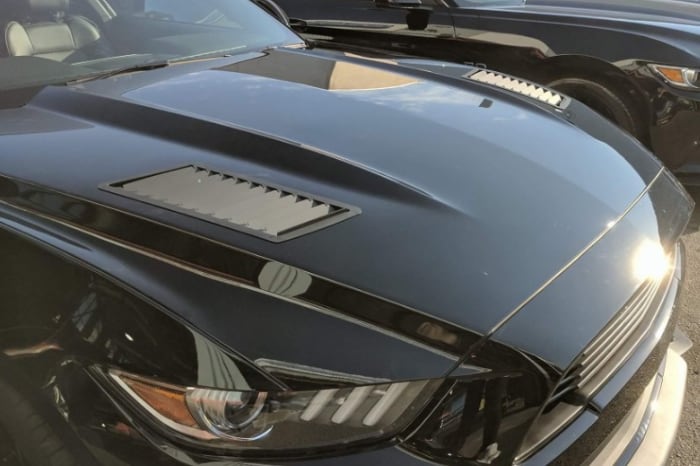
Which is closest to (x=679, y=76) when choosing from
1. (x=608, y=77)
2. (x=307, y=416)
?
(x=608, y=77)

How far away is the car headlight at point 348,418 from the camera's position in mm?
1204

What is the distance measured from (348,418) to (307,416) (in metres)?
0.08

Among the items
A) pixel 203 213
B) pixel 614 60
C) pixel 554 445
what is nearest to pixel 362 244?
pixel 203 213

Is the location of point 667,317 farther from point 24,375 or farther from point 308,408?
point 24,375

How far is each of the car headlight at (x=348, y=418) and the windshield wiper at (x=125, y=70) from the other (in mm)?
1545

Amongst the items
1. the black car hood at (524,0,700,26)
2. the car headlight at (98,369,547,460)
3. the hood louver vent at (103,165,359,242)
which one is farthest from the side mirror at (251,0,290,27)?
the car headlight at (98,369,547,460)

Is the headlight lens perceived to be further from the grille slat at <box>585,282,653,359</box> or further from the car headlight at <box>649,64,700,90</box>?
the car headlight at <box>649,64,700,90</box>

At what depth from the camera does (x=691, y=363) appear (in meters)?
2.89

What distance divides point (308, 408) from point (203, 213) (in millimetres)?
529

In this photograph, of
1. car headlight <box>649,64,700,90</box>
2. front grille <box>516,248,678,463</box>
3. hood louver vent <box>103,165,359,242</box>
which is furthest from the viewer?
car headlight <box>649,64,700,90</box>

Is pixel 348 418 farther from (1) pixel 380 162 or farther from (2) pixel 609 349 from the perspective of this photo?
(1) pixel 380 162

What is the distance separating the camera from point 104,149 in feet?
5.89

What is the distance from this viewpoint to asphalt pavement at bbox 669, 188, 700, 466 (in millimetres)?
2398

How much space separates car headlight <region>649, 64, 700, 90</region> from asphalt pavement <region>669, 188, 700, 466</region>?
89cm
